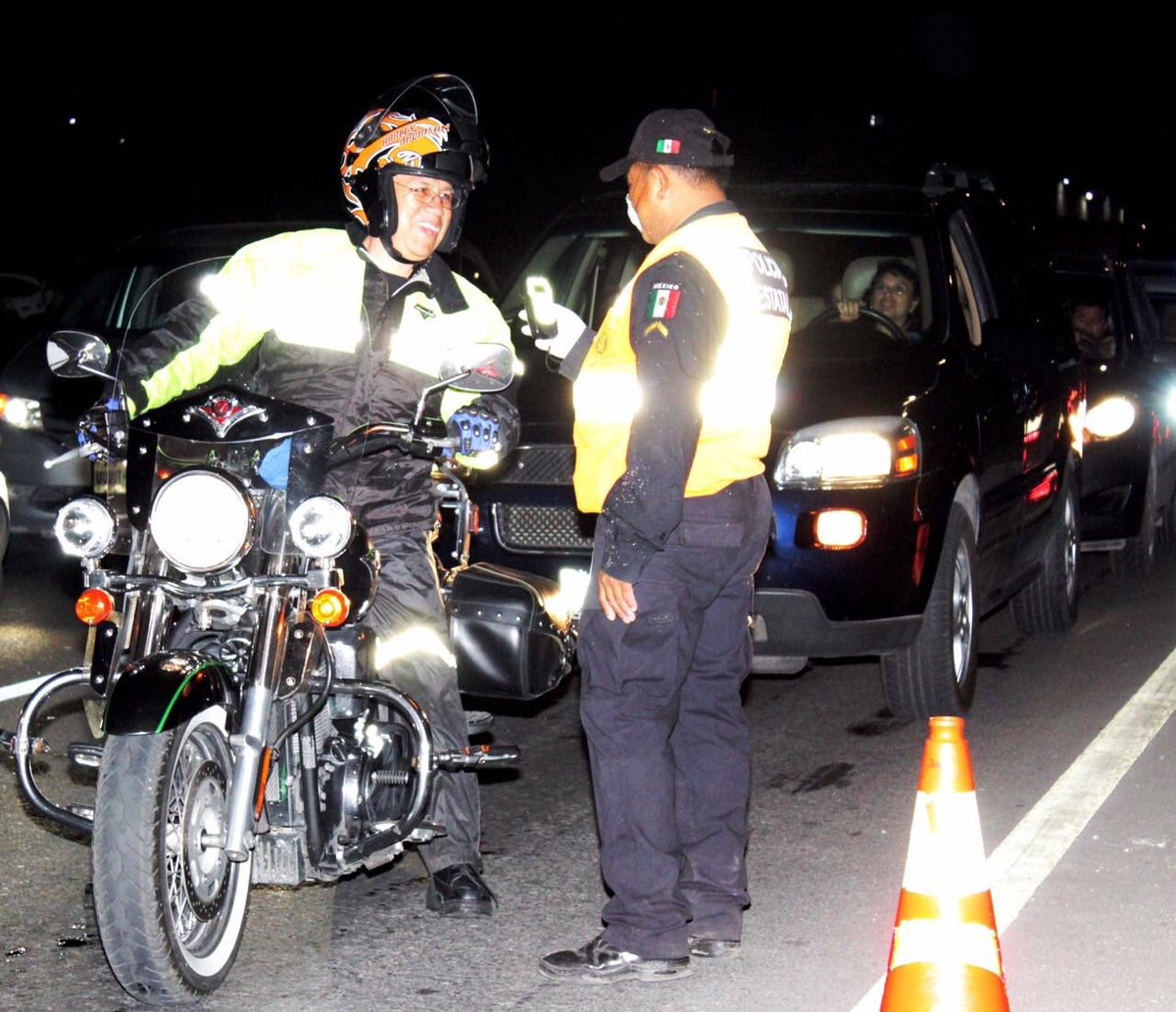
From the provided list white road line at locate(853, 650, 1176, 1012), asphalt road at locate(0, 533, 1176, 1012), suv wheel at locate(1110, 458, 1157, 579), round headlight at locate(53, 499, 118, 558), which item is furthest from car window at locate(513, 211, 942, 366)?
suv wheel at locate(1110, 458, 1157, 579)

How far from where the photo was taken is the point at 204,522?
4.23 m

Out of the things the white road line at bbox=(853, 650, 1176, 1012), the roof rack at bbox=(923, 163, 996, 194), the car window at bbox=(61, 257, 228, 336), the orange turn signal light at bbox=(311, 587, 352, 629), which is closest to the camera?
the orange turn signal light at bbox=(311, 587, 352, 629)

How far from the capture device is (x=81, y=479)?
977 cm

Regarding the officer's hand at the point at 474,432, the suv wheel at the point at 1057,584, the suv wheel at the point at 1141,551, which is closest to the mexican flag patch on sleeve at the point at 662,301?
the officer's hand at the point at 474,432

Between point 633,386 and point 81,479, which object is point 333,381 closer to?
point 633,386

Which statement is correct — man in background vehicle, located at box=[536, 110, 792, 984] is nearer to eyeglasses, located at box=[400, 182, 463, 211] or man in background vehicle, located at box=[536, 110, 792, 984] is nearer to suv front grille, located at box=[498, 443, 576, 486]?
eyeglasses, located at box=[400, 182, 463, 211]

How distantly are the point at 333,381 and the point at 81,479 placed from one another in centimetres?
518

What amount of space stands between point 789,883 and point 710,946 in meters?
0.72

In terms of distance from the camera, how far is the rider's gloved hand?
15.0 ft

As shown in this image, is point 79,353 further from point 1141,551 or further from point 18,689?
point 1141,551

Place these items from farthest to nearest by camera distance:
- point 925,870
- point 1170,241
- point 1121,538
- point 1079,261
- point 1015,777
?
point 1170,241 < point 1079,261 < point 1121,538 < point 1015,777 < point 925,870

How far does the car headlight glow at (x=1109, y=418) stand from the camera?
10625 mm

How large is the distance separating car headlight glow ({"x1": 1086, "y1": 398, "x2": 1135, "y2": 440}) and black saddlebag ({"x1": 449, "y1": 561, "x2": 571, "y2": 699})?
606 cm

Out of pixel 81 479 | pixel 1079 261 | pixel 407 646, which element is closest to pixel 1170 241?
pixel 1079 261
